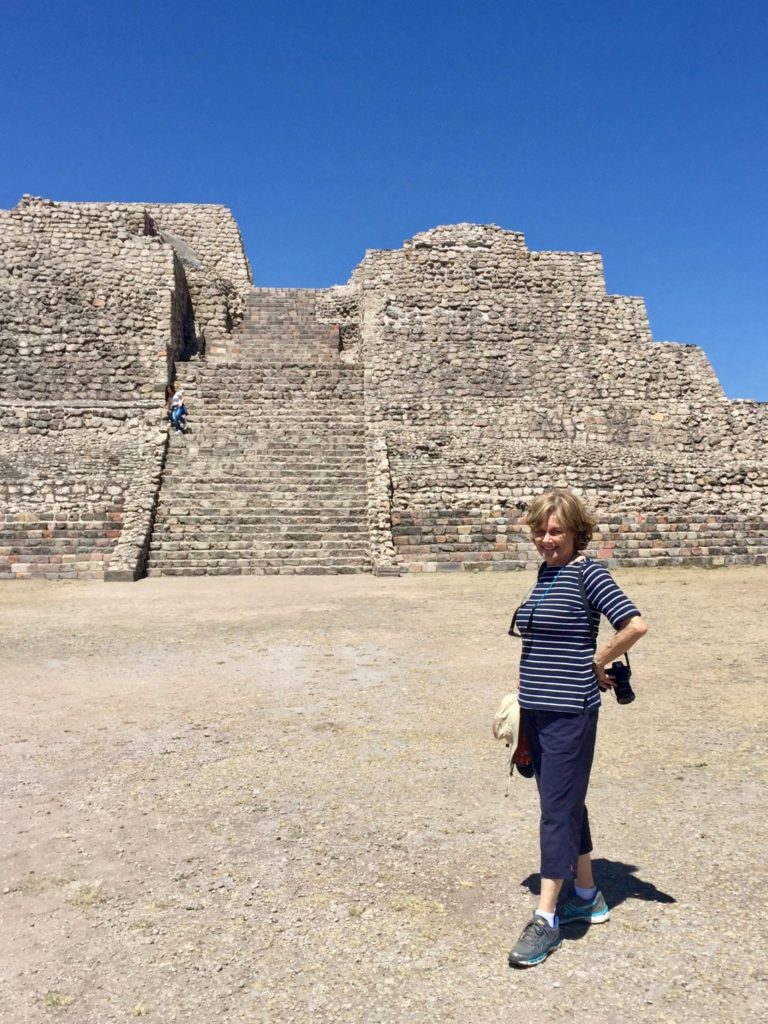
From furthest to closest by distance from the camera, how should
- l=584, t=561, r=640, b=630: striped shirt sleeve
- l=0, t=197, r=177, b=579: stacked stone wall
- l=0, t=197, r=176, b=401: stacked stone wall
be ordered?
l=0, t=197, r=176, b=401: stacked stone wall
l=0, t=197, r=177, b=579: stacked stone wall
l=584, t=561, r=640, b=630: striped shirt sleeve

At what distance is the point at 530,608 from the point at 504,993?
1273mm

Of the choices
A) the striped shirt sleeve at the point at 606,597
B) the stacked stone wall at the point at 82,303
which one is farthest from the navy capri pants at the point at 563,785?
the stacked stone wall at the point at 82,303

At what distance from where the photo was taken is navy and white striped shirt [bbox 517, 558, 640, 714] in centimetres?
263

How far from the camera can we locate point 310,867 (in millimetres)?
3102

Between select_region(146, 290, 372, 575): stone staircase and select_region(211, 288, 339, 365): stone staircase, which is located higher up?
select_region(211, 288, 339, 365): stone staircase

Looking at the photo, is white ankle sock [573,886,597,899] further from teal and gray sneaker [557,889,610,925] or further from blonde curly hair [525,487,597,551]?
blonde curly hair [525,487,597,551]

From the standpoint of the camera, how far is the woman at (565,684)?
2588 mm

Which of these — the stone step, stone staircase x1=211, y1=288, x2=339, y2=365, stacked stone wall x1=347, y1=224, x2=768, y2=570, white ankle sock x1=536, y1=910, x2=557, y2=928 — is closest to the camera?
white ankle sock x1=536, y1=910, x2=557, y2=928

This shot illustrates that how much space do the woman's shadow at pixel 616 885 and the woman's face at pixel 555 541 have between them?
1307 millimetres

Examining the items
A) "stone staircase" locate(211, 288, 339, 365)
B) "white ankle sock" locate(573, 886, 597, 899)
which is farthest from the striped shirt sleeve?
"stone staircase" locate(211, 288, 339, 365)

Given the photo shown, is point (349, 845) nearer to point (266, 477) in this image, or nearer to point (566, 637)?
point (566, 637)

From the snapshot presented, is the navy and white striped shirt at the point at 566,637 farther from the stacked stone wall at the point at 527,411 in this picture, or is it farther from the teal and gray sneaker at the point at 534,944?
the stacked stone wall at the point at 527,411

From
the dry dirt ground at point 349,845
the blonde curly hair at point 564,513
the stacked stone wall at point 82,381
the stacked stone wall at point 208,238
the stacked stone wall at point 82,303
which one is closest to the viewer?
the dry dirt ground at point 349,845

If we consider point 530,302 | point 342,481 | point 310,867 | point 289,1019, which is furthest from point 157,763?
point 530,302
